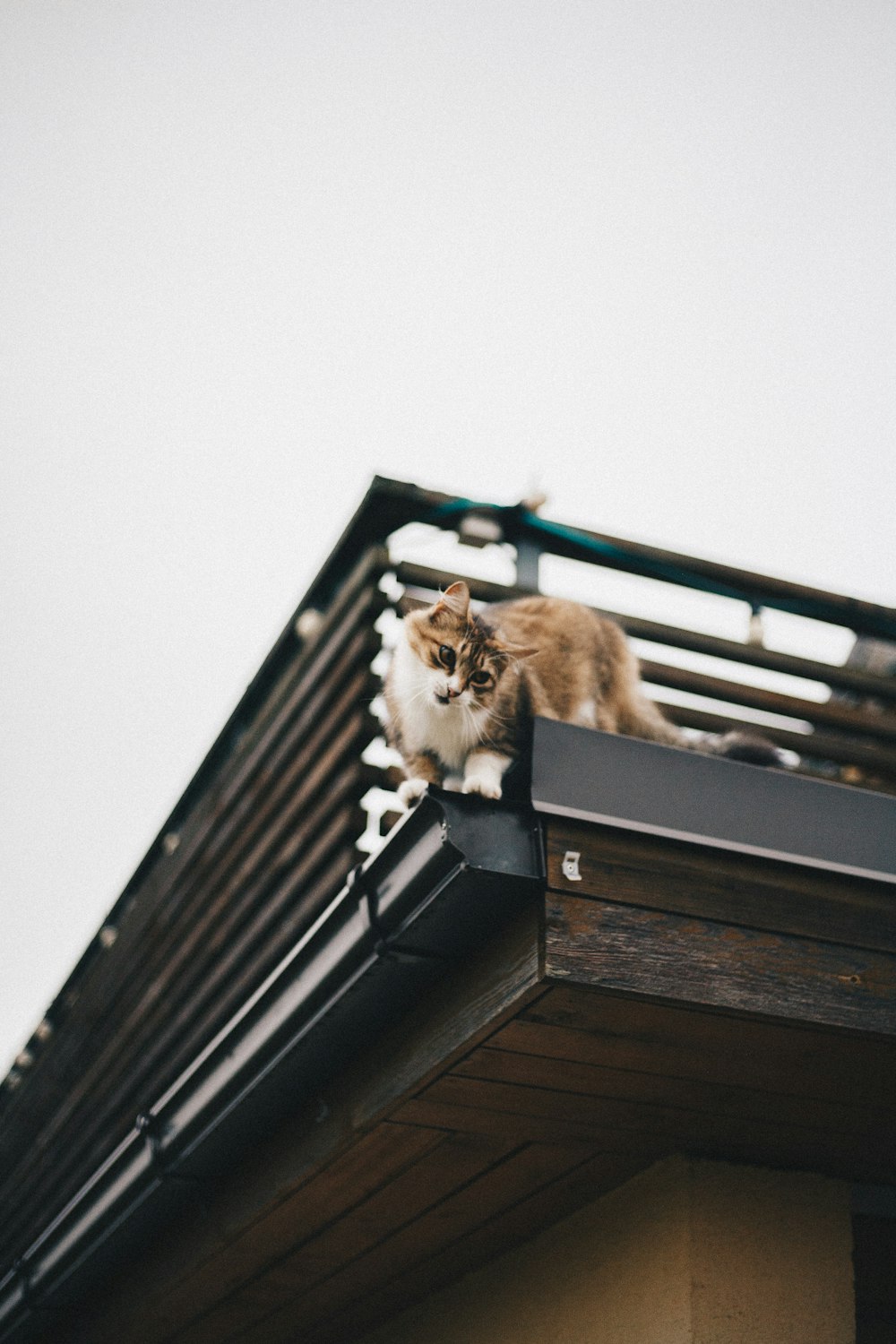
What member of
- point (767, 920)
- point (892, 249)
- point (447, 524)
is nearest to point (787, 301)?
point (892, 249)

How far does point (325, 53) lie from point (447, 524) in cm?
482

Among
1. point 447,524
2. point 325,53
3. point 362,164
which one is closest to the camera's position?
point 447,524

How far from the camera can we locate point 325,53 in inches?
272

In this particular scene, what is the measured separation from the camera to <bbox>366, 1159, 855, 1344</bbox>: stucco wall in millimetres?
2324

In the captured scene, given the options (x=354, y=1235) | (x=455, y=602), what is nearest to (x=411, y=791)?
(x=455, y=602)

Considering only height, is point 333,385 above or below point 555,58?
below

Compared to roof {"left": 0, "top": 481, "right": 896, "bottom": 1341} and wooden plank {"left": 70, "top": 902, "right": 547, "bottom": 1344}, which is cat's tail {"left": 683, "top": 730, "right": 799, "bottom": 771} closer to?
roof {"left": 0, "top": 481, "right": 896, "bottom": 1341}

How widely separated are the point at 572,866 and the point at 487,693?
2.28 feet

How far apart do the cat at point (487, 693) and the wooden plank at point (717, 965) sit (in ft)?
1.08

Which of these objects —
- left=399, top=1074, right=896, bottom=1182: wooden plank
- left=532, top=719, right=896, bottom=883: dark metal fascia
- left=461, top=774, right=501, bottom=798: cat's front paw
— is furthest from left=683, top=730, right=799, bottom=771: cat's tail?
left=399, top=1074, right=896, bottom=1182: wooden plank

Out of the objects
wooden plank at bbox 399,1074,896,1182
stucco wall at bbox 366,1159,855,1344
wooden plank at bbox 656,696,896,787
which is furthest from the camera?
wooden plank at bbox 656,696,896,787

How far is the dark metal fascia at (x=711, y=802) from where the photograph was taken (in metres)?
1.95

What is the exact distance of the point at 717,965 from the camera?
1.92 m

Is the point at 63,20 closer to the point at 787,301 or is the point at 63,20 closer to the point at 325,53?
the point at 325,53
